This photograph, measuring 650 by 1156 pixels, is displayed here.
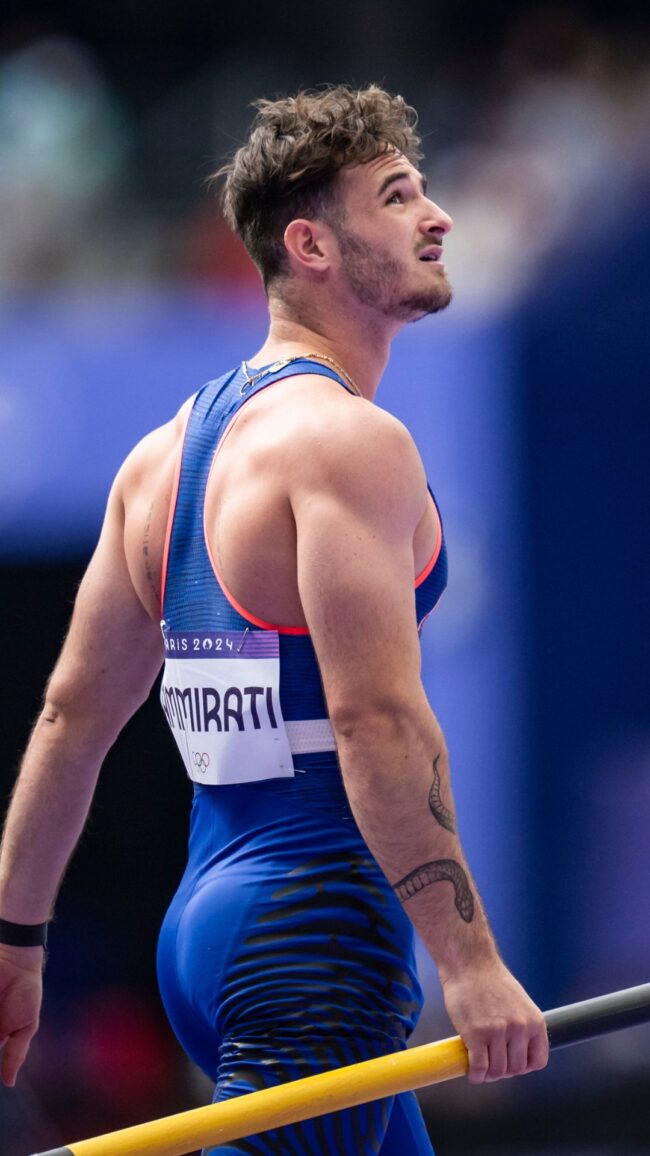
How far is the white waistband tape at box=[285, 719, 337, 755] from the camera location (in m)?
2.06

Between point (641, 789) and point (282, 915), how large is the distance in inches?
112

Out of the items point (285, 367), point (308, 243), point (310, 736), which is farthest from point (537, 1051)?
point (308, 243)

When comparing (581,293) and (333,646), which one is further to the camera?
(581,293)

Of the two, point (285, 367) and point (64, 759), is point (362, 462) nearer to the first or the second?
point (285, 367)

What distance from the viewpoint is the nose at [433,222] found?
2.44m

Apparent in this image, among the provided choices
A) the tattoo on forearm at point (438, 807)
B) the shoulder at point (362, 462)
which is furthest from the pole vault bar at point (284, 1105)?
the shoulder at point (362, 462)

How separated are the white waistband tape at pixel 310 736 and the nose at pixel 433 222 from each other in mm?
884

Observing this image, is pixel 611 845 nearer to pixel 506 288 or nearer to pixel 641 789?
pixel 641 789

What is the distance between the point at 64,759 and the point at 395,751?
0.70 meters

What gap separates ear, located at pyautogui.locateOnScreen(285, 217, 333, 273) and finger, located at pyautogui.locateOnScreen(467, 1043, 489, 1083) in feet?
4.08

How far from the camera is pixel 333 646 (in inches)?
75.9

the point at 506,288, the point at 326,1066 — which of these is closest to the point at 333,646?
the point at 326,1066

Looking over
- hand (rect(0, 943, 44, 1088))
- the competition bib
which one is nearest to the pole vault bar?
the competition bib

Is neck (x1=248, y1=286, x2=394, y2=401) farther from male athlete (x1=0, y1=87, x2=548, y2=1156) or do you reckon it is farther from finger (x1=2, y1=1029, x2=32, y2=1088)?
finger (x1=2, y1=1029, x2=32, y2=1088)
